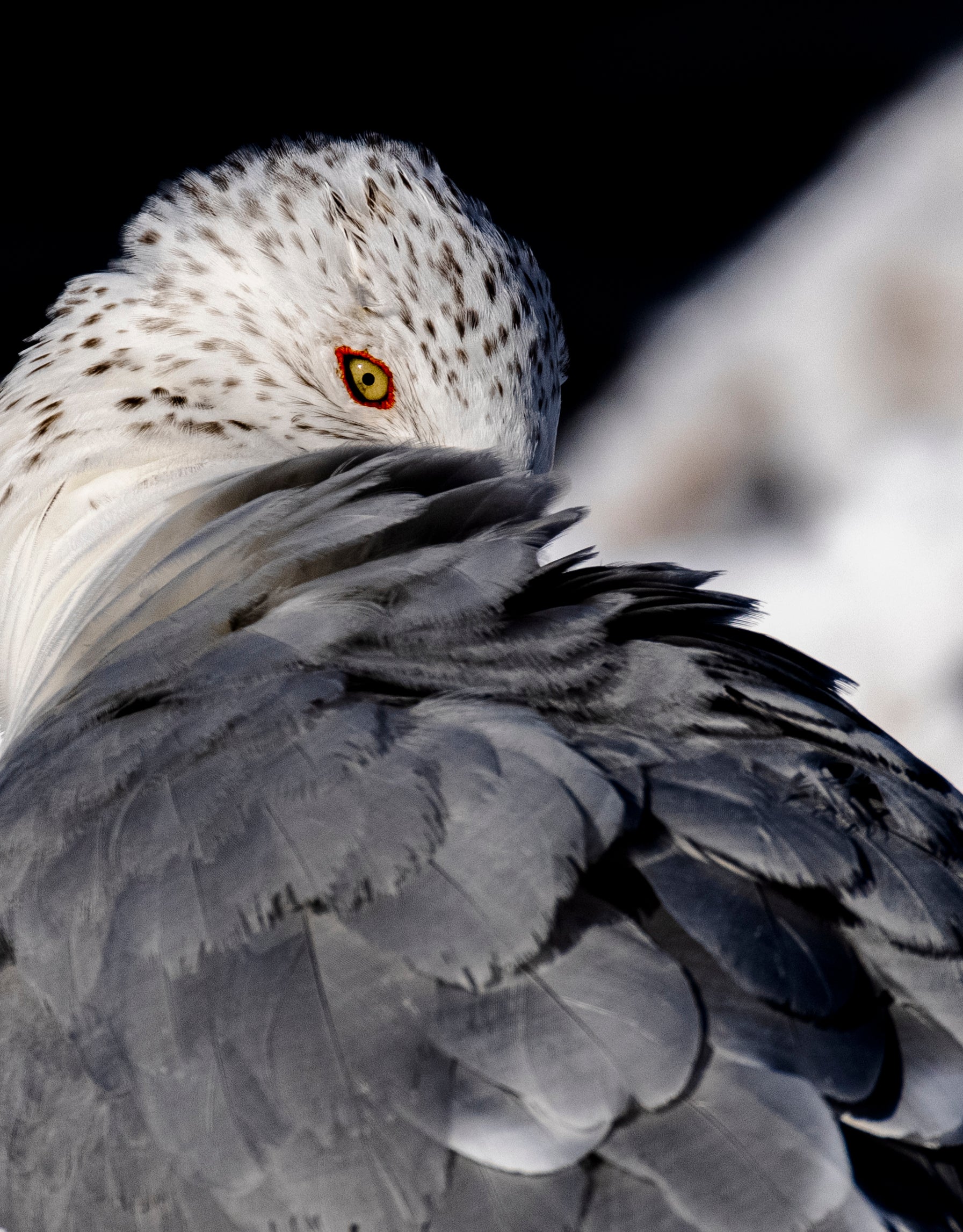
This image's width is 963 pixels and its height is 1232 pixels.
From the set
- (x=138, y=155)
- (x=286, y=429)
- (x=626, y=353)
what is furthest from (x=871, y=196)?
(x=286, y=429)

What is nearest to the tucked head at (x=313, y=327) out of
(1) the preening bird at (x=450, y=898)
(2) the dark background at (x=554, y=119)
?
(1) the preening bird at (x=450, y=898)

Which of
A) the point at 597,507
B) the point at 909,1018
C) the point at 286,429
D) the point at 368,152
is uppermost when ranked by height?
the point at 368,152

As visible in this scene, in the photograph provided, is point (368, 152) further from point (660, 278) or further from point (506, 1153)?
point (660, 278)

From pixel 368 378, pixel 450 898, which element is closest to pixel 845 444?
pixel 368 378

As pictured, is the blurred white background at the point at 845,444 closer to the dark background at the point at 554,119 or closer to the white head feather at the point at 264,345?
the dark background at the point at 554,119

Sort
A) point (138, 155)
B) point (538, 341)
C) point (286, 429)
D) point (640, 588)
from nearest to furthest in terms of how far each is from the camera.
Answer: point (640, 588), point (286, 429), point (538, 341), point (138, 155)
